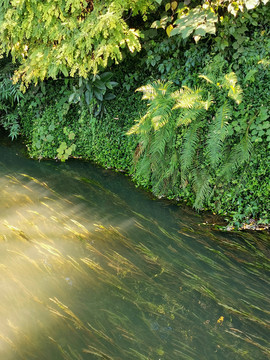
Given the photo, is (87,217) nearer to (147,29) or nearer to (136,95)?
(136,95)

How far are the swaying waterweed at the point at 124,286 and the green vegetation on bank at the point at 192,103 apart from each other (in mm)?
590

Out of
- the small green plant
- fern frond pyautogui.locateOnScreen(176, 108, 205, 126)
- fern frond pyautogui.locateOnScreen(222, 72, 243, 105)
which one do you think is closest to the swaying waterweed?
fern frond pyautogui.locateOnScreen(176, 108, 205, 126)

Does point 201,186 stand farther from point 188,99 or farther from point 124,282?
point 124,282

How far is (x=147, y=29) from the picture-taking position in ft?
18.0

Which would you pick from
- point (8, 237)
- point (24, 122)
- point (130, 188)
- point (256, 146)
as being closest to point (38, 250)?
point (8, 237)

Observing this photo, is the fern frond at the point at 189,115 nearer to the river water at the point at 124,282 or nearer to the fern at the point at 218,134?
the fern at the point at 218,134

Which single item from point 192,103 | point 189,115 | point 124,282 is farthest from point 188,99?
point 124,282

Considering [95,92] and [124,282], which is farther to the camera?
[95,92]

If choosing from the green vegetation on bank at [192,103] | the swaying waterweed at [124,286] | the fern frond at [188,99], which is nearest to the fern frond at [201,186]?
the green vegetation on bank at [192,103]

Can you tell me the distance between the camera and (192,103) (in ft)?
13.8

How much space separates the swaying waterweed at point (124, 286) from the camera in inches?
104

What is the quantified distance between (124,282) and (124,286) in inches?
2.2

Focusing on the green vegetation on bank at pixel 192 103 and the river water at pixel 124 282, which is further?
the green vegetation on bank at pixel 192 103

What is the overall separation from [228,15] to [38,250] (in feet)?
11.9
